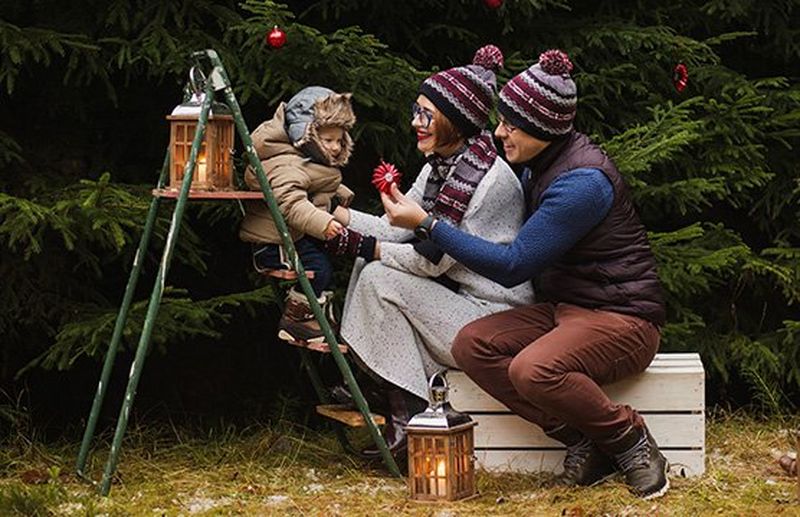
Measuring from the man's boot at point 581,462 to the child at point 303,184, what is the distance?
97 cm

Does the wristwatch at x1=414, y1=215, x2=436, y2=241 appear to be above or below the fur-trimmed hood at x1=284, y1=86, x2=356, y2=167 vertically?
below

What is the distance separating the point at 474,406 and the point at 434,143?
3.30 feet

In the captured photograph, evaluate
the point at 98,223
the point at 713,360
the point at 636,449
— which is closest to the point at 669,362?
the point at 636,449

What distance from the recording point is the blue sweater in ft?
16.3

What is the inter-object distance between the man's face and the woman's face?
24 centimetres

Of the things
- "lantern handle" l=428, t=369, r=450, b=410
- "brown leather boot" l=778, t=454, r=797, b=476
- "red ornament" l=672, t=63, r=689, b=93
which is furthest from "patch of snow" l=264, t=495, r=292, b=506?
"red ornament" l=672, t=63, r=689, b=93

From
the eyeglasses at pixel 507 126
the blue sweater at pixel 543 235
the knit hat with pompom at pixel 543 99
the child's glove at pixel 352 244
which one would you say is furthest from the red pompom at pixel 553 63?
the child's glove at pixel 352 244

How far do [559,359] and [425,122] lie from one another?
1.00 m

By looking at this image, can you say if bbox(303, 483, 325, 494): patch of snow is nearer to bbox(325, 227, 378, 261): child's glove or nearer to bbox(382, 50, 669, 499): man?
bbox(382, 50, 669, 499): man

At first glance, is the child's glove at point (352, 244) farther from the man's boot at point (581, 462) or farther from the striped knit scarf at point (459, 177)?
the man's boot at point (581, 462)

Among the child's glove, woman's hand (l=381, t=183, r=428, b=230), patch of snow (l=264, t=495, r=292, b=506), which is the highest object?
woman's hand (l=381, t=183, r=428, b=230)

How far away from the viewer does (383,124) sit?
605 cm

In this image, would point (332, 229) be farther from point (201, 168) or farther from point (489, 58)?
point (489, 58)

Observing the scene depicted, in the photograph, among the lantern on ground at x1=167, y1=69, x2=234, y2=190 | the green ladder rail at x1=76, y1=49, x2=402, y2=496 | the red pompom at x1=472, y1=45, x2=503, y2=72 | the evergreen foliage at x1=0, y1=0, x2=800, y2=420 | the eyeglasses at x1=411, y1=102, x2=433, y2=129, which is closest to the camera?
the green ladder rail at x1=76, y1=49, x2=402, y2=496
